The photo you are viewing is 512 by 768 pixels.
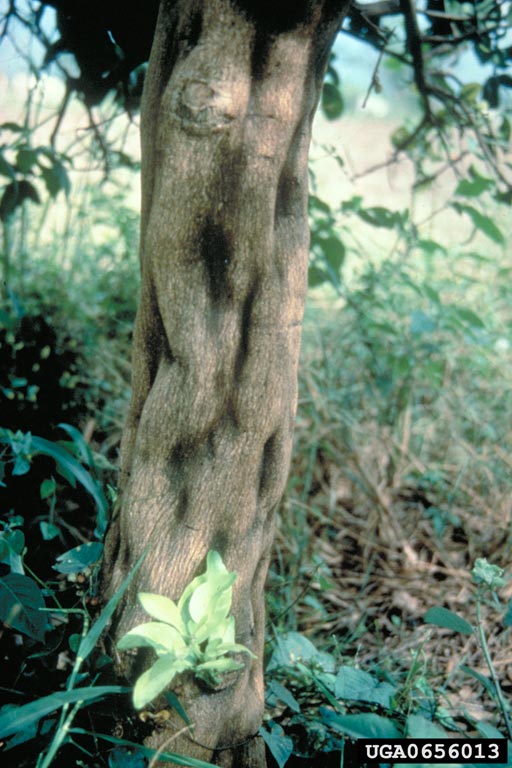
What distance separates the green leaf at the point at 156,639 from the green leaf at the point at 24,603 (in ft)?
0.73

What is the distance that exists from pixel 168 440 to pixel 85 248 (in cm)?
236

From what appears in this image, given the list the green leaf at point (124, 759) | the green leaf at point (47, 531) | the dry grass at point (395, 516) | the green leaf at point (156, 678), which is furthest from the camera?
the dry grass at point (395, 516)

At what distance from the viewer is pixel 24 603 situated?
112 cm

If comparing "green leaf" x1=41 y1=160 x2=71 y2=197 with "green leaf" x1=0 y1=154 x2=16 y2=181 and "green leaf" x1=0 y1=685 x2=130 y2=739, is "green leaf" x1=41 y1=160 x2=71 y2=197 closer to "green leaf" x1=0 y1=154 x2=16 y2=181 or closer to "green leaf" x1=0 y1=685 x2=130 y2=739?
"green leaf" x1=0 y1=154 x2=16 y2=181

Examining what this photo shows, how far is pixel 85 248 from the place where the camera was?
3260mm

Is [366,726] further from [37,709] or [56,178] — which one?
[56,178]

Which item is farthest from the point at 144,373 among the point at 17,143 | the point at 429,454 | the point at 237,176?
the point at 429,454

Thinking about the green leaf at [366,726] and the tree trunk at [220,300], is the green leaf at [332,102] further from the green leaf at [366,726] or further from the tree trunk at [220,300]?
the green leaf at [366,726]

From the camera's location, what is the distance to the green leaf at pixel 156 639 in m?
0.95

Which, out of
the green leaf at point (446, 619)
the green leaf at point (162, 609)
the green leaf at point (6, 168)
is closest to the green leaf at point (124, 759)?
the green leaf at point (162, 609)

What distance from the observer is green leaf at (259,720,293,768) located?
1.12 metres

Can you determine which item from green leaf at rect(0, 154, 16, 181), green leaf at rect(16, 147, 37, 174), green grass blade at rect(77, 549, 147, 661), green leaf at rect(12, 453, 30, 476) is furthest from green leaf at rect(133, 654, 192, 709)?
green leaf at rect(16, 147, 37, 174)

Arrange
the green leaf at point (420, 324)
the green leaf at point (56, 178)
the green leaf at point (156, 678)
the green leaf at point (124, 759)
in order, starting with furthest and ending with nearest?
the green leaf at point (420, 324) < the green leaf at point (56, 178) < the green leaf at point (124, 759) < the green leaf at point (156, 678)

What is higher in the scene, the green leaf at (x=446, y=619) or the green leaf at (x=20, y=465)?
the green leaf at (x=20, y=465)
